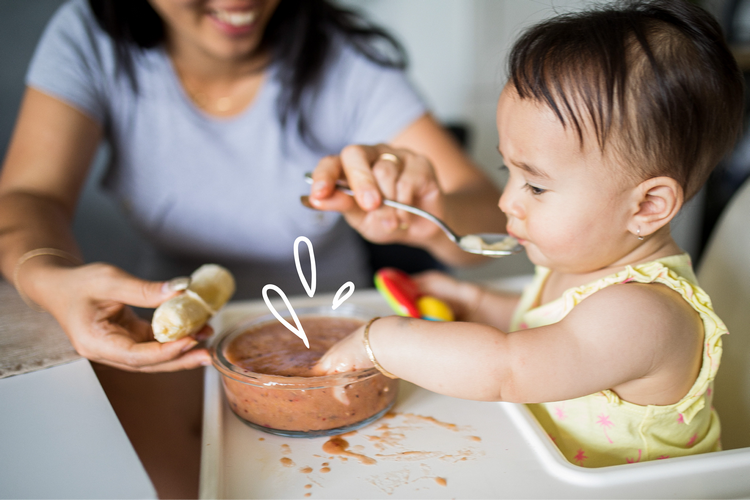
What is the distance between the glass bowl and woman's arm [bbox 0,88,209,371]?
0.07m

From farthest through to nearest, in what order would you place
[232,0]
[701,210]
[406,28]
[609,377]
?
[406,28]
[701,210]
[232,0]
[609,377]

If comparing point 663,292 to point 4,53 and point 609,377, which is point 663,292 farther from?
point 4,53

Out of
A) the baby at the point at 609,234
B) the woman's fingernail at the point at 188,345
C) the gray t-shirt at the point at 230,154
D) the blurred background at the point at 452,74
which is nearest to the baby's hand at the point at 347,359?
the baby at the point at 609,234

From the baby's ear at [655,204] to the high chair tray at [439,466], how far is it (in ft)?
0.83

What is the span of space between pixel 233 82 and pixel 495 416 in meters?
1.00

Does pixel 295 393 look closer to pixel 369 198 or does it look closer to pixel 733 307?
pixel 369 198

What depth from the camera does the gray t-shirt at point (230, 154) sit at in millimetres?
1228

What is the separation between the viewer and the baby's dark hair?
0.56 m

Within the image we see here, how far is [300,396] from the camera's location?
586 millimetres

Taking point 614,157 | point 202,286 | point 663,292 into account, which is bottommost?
point 202,286

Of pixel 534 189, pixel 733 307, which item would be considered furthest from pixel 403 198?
pixel 733 307

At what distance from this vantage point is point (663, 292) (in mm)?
598

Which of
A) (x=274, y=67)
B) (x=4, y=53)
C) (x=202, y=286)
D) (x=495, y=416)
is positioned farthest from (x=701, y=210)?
(x=4, y=53)

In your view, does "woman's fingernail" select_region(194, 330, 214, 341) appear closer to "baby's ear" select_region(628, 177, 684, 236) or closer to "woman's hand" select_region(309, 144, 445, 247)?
"woman's hand" select_region(309, 144, 445, 247)
